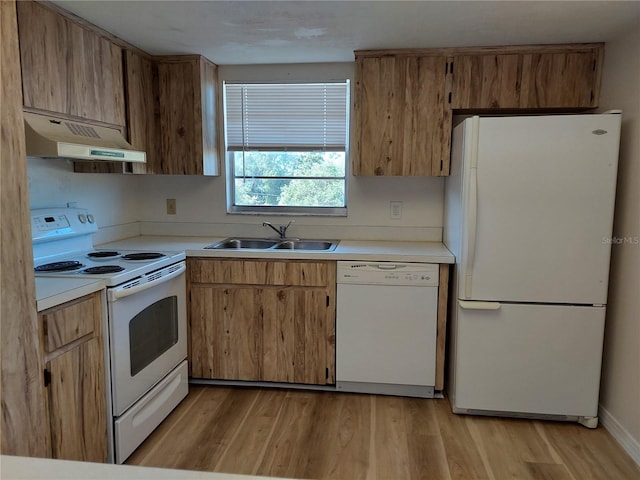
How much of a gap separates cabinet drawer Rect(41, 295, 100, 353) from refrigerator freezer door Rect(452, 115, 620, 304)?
1.81 meters

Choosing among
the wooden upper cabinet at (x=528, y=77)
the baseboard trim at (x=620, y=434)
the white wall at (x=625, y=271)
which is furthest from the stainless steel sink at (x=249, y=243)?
the baseboard trim at (x=620, y=434)

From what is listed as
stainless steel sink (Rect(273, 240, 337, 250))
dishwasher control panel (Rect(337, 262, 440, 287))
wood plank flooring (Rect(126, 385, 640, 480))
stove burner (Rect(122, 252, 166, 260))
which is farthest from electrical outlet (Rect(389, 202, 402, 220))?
stove burner (Rect(122, 252, 166, 260))

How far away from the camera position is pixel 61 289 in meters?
1.68

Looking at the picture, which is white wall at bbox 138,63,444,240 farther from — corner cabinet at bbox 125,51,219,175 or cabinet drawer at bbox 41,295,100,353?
cabinet drawer at bbox 41,295,100,353

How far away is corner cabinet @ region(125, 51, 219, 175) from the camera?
2.83 m

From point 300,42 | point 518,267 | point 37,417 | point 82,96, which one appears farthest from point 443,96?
point 37,417

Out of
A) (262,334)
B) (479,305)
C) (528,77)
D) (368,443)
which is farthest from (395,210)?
(368,443)

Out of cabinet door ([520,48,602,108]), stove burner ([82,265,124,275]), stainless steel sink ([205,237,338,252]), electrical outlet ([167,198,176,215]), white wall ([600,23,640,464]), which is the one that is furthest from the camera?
electrical outlet ([167,198,176,215])

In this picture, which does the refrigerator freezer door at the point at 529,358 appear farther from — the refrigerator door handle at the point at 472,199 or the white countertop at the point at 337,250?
the white countertop at the point at 337,250

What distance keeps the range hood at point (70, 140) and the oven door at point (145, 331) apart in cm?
60

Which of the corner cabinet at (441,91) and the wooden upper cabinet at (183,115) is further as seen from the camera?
the wooden upper cabinet at (183,115)

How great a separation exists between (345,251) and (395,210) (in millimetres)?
657

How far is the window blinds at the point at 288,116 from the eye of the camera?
3.10m

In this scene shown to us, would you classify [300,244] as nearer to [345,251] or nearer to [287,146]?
[345,251]
